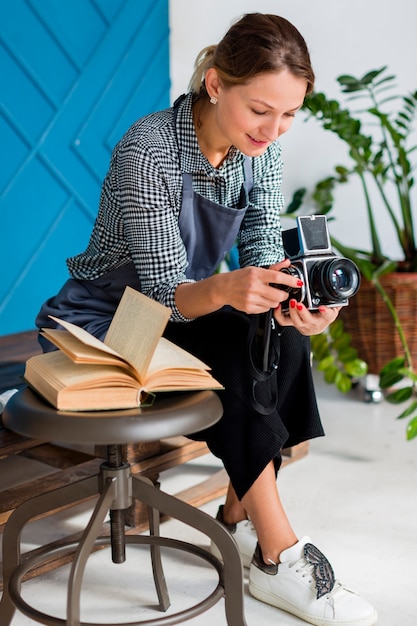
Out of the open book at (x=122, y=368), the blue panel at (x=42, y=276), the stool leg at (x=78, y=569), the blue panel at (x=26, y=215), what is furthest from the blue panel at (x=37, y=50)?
the stool leg at (x=78, y=569)

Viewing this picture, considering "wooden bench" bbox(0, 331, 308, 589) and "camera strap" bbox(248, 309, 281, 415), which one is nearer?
"camera strap" bbox(248, 309, 281, 415)

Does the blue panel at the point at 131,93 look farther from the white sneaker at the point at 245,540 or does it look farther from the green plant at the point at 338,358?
the white sneaker at the point at 245,540

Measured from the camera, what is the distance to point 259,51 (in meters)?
1.44

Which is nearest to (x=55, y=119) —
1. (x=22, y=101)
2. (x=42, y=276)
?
(x=22, y=101)

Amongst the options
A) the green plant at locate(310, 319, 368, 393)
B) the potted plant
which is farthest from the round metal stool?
the potted plant

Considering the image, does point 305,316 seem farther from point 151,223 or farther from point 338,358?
point 338,358

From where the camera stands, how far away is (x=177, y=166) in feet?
5.33

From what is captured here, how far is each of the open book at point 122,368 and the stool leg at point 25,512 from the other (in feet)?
0.52

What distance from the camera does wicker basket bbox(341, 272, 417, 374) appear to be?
2.89m

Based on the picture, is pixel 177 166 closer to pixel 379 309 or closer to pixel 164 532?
pixel 164 532

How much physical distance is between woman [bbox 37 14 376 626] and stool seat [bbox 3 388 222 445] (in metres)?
0.25

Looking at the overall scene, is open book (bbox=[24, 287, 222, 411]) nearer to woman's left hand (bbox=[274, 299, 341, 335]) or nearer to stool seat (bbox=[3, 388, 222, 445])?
stool seat (bbox=[3, 388, 222, 445])

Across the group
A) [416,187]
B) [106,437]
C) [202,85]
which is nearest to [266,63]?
[202,85]

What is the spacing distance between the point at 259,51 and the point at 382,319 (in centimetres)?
163
